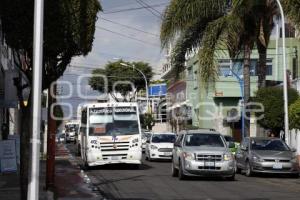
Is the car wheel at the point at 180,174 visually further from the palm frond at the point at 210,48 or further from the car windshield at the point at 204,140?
the palm frond at the point at 210,48

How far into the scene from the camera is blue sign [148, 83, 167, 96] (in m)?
92.3

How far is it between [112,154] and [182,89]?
46524 mm

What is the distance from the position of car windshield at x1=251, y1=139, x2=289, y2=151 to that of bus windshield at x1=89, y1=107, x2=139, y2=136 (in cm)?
509

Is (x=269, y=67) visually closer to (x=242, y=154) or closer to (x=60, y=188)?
(x=242, y=154)

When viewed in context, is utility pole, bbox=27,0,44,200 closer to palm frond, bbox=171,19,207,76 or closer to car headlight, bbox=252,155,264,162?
car headlight, bbox=252,155,264,162

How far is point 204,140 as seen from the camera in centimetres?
2350

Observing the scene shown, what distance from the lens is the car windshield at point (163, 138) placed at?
36000 mm

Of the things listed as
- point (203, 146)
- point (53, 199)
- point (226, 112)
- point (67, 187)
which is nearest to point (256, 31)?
point (203, 146)

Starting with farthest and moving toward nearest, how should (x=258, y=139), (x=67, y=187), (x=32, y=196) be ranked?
1. (x=258, y=139)
2. (x=67, y=187)
3. (x=32, y=196)

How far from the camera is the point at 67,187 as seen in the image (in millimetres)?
19297

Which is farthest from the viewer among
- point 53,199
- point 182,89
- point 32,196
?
point 182,89

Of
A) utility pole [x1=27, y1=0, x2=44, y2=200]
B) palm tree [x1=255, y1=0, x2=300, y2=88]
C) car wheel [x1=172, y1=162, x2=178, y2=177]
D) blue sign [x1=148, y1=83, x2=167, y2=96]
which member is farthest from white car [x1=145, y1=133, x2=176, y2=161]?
blue sign [x1=148, y1=83, x2=167, y2=96]

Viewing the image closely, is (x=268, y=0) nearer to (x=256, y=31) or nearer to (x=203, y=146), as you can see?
(x=256, y=31)

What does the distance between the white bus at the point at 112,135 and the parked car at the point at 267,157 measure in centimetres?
463
